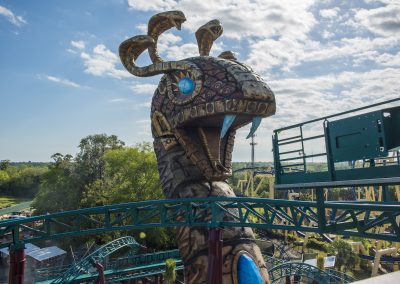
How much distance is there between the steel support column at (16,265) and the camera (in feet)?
19.3

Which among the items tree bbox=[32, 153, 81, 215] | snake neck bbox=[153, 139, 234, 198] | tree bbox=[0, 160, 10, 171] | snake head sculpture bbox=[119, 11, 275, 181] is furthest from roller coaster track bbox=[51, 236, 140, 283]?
tree bbox=[0, 160, 10, 171]

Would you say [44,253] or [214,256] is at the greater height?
[214,256]

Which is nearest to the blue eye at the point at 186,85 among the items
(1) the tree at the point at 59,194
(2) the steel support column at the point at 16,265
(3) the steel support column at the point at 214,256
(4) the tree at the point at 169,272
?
(3) the steel support column at the point at 214,256

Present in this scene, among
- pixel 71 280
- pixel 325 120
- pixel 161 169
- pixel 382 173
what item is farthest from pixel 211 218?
pixel 71 280

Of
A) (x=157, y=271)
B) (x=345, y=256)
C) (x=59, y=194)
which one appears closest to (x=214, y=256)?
(x=157, y=271)

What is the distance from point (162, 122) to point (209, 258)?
2.47 metres

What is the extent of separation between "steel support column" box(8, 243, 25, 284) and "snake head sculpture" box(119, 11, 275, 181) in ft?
9.84

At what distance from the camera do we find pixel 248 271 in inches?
212

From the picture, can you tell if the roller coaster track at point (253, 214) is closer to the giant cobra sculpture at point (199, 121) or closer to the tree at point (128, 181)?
the giant cobra sculpture at point (199, 121)

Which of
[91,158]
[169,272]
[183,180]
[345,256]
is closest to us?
[183,180]

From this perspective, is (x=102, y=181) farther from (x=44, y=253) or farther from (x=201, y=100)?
(x=201, y=100)

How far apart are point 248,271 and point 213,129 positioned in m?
2.42

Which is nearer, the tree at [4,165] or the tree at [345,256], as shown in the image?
the tree at [345,256]

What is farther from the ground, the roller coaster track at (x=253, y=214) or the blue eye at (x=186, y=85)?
the blue eye at (x=186, y=85)
